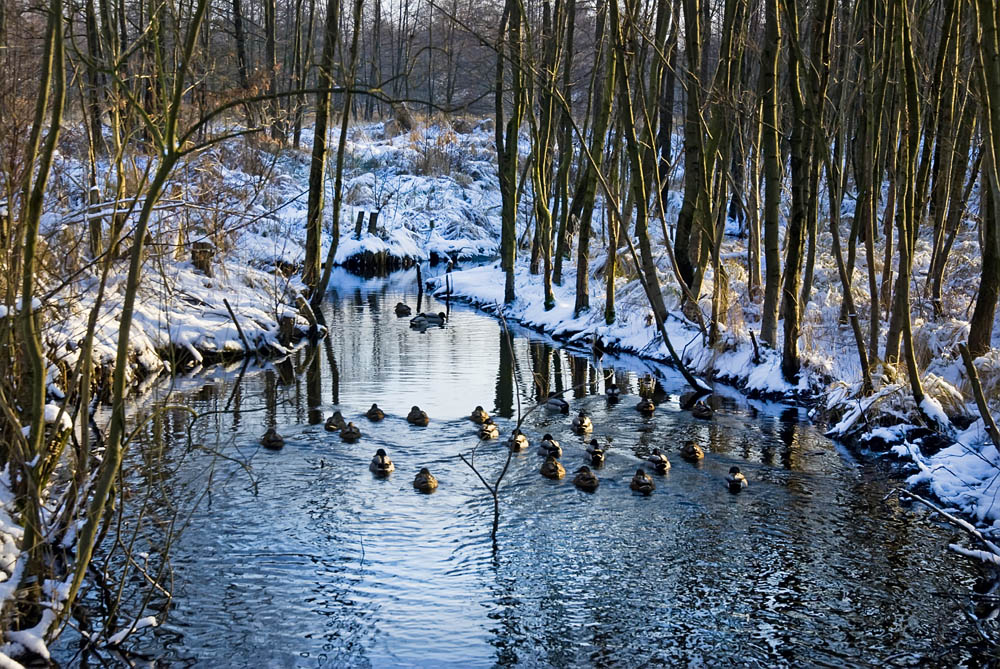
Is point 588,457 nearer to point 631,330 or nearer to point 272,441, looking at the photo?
point 272,441

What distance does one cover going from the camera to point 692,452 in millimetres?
10094

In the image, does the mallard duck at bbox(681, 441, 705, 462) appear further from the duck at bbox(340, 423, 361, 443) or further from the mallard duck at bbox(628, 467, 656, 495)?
the duck at bbox(340, 423, 361, 443)

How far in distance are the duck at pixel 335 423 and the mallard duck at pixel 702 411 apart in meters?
4.85

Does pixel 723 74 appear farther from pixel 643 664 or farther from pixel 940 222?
pixel 643 664

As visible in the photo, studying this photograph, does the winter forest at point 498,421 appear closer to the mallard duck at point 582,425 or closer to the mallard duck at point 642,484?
the mallard duck at point 642,484

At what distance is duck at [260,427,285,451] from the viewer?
33.9 ft

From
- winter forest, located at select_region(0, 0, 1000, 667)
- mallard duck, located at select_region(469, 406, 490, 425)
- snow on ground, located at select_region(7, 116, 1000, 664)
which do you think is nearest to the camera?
winter forest, located at select_region(0, 0, 1000, 667)

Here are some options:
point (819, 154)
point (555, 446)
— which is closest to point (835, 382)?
point (819, 154)

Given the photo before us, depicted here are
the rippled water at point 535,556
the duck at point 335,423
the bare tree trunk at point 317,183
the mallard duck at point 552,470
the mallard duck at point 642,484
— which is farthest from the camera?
the bare tree trunk at point 317,183

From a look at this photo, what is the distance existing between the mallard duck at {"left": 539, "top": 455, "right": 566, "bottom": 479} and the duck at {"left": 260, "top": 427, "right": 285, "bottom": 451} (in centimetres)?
315

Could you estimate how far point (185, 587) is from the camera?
662 centimetres

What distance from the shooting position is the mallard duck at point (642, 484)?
8.98 meters

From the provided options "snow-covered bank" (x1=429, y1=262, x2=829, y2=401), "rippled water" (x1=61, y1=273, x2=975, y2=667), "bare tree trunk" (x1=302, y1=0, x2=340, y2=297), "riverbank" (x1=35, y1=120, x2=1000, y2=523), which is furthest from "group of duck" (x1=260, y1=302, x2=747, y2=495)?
"bare tree trunk" (x1=302, y1=0, x2=340, y2=297)

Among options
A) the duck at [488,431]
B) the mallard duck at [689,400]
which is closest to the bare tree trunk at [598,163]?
the mallard duck at [689,400]
